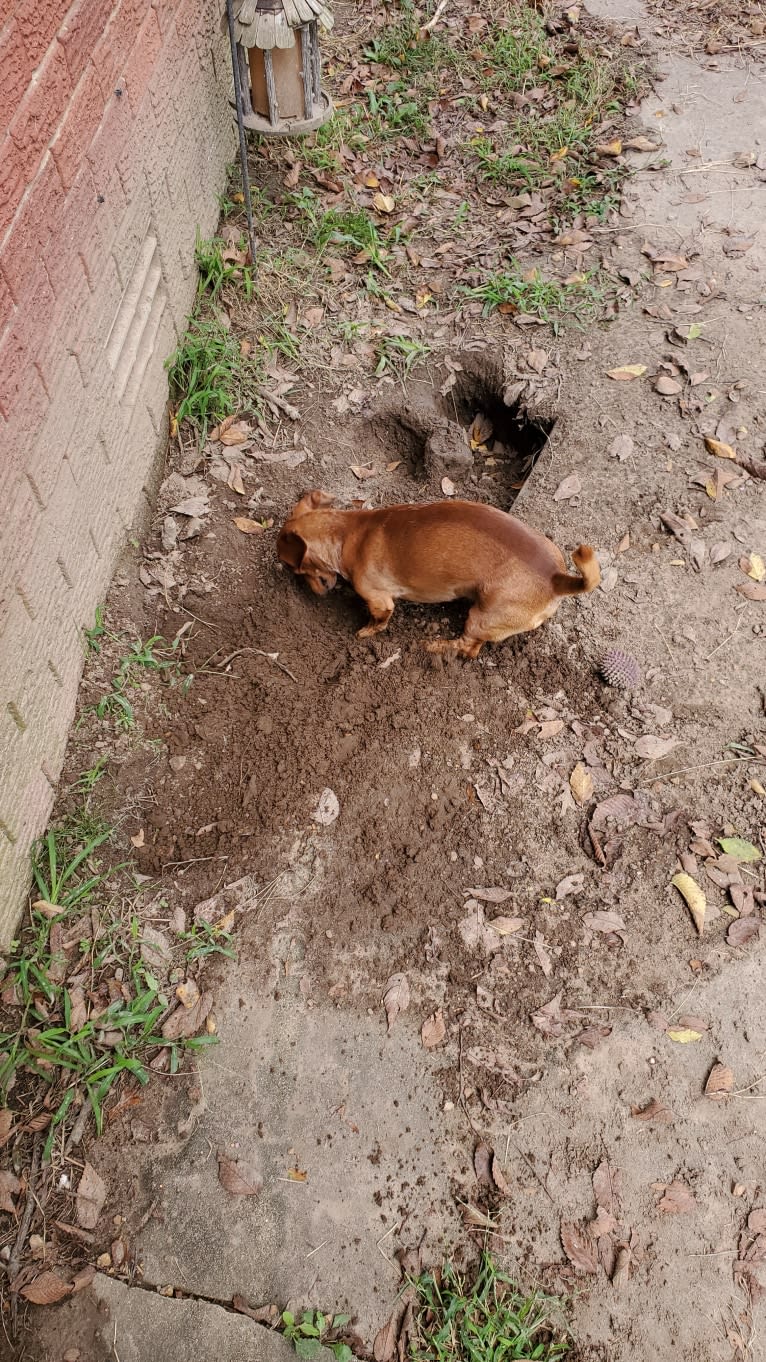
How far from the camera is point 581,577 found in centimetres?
334

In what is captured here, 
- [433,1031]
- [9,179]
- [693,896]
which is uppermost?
[9,179]

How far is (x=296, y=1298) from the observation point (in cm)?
258

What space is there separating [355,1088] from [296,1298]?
60 cm

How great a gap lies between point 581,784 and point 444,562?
1077 mm

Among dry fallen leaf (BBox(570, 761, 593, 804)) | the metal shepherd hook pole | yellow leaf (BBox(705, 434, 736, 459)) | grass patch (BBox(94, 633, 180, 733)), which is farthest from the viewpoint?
yellow leaf (BBox(705, 434, 736, 459))

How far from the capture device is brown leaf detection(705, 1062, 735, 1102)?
2.89 m

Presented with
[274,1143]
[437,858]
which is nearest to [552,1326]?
[274,1143]

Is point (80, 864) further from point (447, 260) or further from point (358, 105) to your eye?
point (358, 105)

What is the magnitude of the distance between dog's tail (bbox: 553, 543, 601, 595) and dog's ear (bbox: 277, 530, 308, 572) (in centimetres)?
112

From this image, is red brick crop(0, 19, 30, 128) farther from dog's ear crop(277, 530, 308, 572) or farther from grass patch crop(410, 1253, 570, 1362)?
grass patch crop(410, 1253, 570, 1362)

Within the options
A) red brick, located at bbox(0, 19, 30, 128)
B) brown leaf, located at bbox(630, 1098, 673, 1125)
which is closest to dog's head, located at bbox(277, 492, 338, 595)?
red brick, located at bbox(0, 19, 30, 128)

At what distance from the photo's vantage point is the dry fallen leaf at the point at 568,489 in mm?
4369

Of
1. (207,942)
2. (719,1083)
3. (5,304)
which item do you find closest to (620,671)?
(719,1083)

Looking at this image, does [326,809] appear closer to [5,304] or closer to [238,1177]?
[238,1177]
